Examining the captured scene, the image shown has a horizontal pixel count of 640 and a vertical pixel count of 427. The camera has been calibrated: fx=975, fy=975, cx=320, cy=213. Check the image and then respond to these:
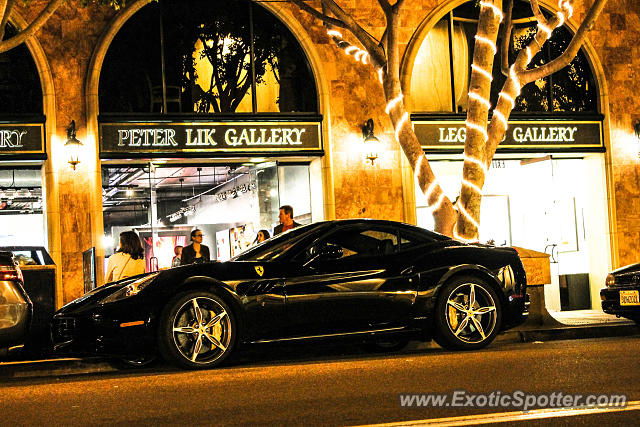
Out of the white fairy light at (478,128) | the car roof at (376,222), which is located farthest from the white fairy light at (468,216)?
the car roof at (376,222)

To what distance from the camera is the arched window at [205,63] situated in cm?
1725

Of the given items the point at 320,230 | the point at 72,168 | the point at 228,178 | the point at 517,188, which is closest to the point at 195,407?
the point at 320,230

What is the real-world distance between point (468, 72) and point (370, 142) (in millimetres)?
2627

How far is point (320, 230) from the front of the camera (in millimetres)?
10039

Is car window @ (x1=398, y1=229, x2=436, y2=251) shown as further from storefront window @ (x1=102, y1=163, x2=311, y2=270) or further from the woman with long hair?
storefront window @ (x1=102, y1=163, x2=311, y2=270)

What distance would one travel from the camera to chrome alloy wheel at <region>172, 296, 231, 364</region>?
29.9 ft

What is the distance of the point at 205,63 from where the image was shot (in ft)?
57.9

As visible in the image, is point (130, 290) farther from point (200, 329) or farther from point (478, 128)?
point (478, 128)

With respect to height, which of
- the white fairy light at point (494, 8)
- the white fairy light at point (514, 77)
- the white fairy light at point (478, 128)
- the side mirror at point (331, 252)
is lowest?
the side mirror at point (331, 252)

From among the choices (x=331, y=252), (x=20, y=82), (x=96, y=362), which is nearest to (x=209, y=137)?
(x=20, y=82)

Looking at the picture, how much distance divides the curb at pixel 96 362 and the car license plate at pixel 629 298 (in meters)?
0.47

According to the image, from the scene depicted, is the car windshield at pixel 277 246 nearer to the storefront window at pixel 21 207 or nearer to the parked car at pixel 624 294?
the parked car at pixel 624 294

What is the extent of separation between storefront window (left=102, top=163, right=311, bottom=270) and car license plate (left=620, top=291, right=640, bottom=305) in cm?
739

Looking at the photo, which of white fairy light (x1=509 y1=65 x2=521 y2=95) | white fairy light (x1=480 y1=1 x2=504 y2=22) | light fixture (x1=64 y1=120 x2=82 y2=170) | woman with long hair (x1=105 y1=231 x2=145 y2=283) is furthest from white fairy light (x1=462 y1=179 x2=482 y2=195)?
light fixture (x1=64 y1=120 x2=82 y2=170)
